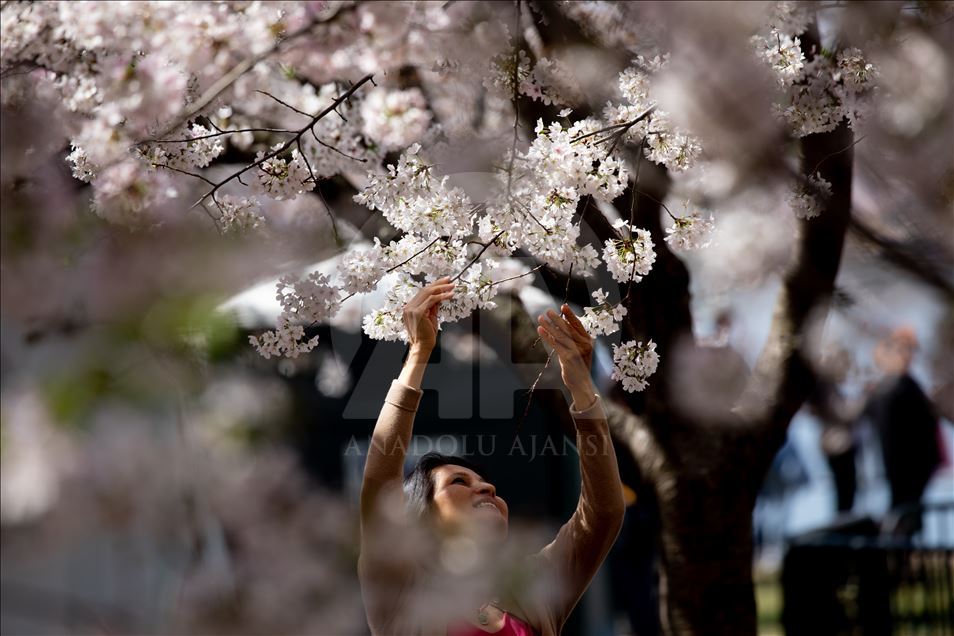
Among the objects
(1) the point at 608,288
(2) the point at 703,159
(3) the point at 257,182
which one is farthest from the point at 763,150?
(3) the point at 257,182

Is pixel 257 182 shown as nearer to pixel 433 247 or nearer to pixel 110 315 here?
pixel 433 247

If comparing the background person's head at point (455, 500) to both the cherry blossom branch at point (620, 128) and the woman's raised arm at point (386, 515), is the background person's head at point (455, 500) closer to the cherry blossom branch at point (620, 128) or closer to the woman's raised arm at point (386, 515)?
the woman's raised arm at point (386, 515)

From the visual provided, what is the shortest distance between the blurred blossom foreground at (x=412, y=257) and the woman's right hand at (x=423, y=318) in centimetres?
25

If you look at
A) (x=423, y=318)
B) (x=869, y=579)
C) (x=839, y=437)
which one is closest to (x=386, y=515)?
(x=423, y=318)

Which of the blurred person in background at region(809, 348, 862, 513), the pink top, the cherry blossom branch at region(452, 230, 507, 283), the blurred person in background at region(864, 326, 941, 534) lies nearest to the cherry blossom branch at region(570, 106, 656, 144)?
the cherry blossom branch at region(452, 230, 507, 283)

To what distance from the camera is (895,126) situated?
2.86m

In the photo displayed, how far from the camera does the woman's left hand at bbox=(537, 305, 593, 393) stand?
247 centimetres

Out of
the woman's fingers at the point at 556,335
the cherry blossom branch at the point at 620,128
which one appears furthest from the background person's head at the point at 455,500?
the cherry blossom branch at the point at 620,128

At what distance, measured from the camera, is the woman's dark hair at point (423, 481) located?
7.98ft

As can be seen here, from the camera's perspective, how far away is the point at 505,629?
2361 millimetres

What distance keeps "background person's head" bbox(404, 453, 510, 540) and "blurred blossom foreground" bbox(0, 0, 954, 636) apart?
0.10 metres

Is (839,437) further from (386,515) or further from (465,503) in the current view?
(386,515)

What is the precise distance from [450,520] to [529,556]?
0.26 meters

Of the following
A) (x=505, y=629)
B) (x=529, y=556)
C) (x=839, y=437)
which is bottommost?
(x=505, y=629)
